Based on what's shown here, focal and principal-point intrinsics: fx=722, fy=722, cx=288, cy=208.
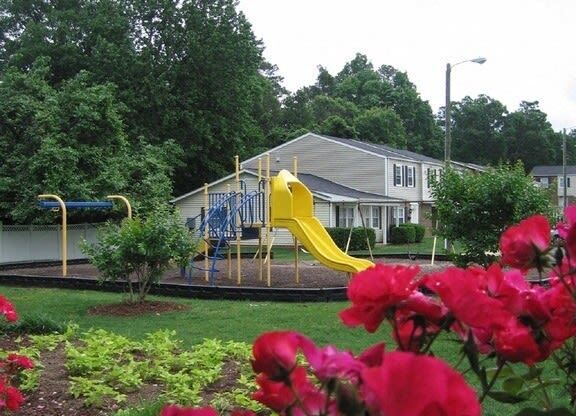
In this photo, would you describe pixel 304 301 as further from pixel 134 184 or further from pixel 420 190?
pixel 420 190

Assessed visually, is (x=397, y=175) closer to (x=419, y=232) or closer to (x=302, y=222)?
(x=419, y=232)

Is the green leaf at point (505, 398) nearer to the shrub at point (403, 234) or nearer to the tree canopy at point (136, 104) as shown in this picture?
the tree canopy at point (136, 104)

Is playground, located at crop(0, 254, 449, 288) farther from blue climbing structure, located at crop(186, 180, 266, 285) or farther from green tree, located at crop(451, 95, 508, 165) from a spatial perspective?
green tree, located at crop(451, 95, 508, 165)

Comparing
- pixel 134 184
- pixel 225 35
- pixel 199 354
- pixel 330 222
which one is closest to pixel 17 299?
pixel 199 354

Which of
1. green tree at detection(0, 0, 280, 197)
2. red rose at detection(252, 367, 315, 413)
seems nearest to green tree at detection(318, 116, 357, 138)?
green tree at detection(0, 0, 280, 197)

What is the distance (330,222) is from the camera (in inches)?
1310

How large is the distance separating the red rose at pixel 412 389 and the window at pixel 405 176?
126 feet

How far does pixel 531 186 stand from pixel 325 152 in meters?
28.2

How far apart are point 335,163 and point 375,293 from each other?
38.4 meters

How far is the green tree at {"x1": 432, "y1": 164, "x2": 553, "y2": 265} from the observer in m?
11.5

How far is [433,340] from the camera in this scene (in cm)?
129

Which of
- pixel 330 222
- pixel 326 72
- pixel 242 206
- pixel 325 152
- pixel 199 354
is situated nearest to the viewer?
pixel 199 354

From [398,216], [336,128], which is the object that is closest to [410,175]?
[398,216]

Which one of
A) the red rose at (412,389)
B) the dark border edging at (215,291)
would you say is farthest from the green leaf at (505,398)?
the dark border edging at (215,291)
